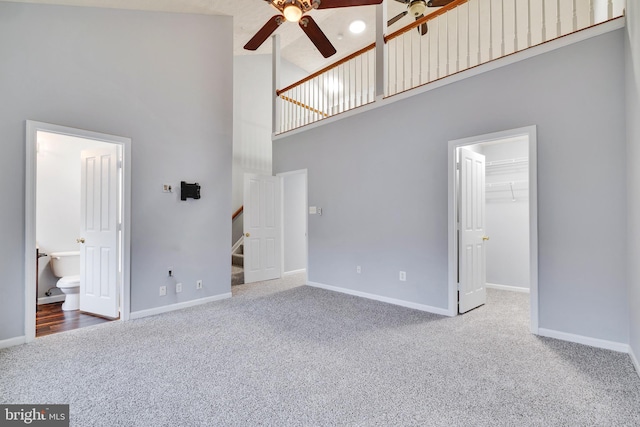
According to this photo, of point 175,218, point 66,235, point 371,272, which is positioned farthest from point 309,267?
point 66,235

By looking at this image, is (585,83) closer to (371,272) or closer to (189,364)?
(371,272)

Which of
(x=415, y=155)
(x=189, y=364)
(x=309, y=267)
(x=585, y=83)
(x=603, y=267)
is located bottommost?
(x=189, y=364)

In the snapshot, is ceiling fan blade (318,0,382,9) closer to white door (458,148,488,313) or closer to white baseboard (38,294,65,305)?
white door (458,148,488,313)

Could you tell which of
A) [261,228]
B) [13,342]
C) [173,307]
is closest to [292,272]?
[261,228]

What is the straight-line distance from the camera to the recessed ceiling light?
5.84 metres

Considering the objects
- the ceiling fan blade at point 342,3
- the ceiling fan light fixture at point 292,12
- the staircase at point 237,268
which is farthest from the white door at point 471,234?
the staircase at point 237,268

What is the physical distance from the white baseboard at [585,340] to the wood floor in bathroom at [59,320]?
4550mm

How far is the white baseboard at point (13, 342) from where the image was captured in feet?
8.69

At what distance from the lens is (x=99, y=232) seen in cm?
360

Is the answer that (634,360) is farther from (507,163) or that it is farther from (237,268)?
(237,268)

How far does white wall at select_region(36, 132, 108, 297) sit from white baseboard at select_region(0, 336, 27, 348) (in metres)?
1.73

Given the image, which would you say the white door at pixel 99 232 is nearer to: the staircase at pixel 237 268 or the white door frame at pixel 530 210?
the staircase at pixel 237 268

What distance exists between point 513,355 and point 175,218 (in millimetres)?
3811

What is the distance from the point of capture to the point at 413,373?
222cm
